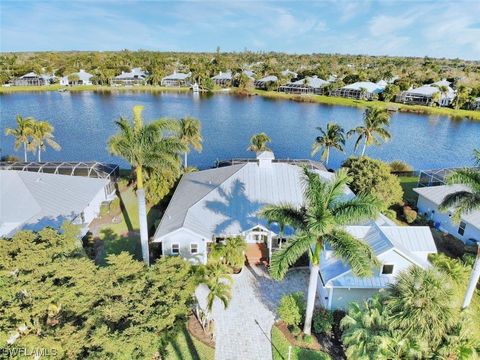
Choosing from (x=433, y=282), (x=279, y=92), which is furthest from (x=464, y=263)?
(x=279, y=92)

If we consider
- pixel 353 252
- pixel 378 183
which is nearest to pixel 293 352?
pixel 353 252

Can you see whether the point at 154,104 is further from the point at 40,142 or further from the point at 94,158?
the point at 40,142

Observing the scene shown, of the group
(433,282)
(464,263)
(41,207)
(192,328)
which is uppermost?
(433,282)

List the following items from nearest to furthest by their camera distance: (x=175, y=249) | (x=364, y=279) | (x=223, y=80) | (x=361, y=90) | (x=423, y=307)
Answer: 1. (x=423, y=307)
2. (x=364, y=279)
3. (x=175, y=249)
4. (x=361, y=90)
5. (x=223, y=80)

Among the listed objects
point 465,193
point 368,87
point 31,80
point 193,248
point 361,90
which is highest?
point 368,87

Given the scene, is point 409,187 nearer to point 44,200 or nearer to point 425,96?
point 44,200

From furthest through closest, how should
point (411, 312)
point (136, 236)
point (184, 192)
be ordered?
point (184, 192) < point (136, 236) < point (411, 312)

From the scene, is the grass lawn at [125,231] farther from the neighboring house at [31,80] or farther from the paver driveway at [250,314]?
the neighboring house at [31,80]
